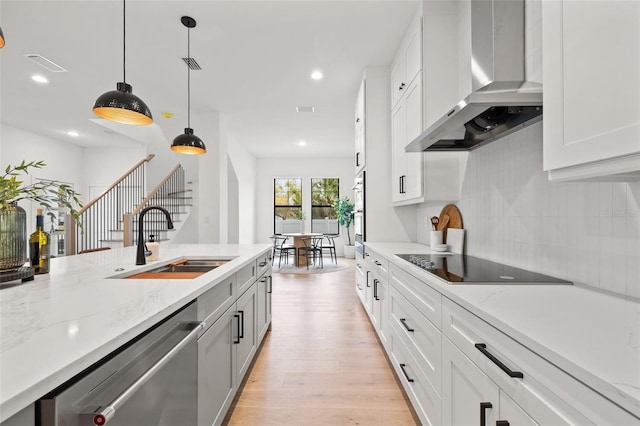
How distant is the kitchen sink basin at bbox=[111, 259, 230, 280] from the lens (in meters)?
1.81

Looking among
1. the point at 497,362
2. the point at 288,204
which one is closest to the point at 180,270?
the point at 497,362

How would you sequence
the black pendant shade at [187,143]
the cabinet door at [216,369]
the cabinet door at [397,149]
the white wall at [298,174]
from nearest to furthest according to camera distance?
the cabinet door at [216,369], the cabinet door at [397,149], the black pendant shade at [187,143], the white wall at [298,174]

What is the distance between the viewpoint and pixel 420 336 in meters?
1.69

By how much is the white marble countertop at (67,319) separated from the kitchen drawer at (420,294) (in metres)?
1.05

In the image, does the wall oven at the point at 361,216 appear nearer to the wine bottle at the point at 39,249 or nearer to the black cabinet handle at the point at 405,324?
the black cabinet handle at the point at 405,324

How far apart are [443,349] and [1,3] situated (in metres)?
4.26

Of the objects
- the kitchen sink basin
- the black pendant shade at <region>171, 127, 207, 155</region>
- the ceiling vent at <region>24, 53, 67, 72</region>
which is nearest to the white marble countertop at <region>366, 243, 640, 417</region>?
the kitchen sink basin

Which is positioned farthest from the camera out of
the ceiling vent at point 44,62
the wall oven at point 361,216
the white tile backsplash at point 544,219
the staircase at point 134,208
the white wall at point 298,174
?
the white wall at point 298,174

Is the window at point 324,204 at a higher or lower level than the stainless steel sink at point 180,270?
higher

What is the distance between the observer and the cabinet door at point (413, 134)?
2.64 metres

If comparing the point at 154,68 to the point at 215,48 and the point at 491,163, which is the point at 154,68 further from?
the point at 491,163

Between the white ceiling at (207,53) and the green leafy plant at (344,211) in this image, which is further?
the green leafy plant at (344,211)

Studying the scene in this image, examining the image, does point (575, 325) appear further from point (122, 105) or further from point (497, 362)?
point (122, 105)

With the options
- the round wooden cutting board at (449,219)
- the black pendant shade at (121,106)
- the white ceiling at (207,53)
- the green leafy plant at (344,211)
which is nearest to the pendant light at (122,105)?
the black pendant shade at (121,106)
